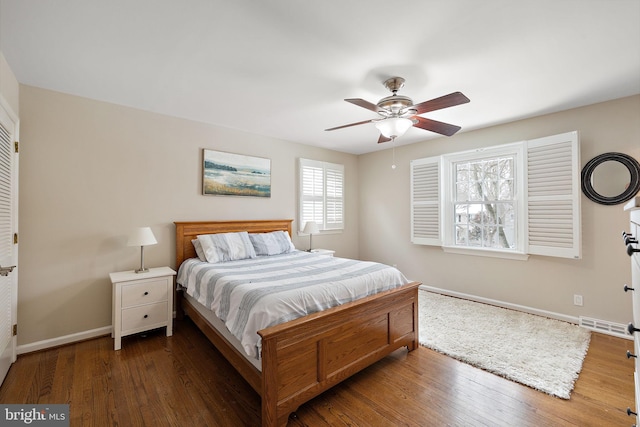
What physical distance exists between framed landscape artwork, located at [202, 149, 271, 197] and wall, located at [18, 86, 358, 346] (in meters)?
0.12

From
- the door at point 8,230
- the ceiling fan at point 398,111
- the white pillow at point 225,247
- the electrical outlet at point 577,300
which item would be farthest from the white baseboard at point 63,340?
the electrical outlet at point 577,300

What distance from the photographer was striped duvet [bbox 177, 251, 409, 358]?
1891 mm

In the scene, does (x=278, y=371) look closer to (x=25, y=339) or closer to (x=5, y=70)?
(x=25, y=339)

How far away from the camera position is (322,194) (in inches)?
203

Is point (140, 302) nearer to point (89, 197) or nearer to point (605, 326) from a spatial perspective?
point (89, 197)

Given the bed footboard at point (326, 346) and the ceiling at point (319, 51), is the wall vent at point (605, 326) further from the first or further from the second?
the ceiling at point (319, 51)

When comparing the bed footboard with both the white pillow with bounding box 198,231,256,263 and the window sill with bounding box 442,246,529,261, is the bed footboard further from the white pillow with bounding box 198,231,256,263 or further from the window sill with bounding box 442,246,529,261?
the window sill with bounding box 442,246,529,261

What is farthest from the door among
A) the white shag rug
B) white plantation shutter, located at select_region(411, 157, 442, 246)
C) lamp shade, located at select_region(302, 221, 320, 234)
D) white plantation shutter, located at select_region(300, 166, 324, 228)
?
white plantation shutter, located at select_region(411, 157, 442, 246)

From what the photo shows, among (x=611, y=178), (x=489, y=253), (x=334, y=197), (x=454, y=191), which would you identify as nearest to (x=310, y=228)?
(x=334, y=197)

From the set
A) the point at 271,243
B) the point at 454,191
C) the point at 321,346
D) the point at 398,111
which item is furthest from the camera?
the point at 454,191

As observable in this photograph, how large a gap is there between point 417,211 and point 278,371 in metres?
3.71

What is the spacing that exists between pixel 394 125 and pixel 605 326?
327 centimetres

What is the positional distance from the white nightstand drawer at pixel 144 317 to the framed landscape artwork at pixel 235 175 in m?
1.53

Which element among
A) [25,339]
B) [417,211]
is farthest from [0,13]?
[417,211]
